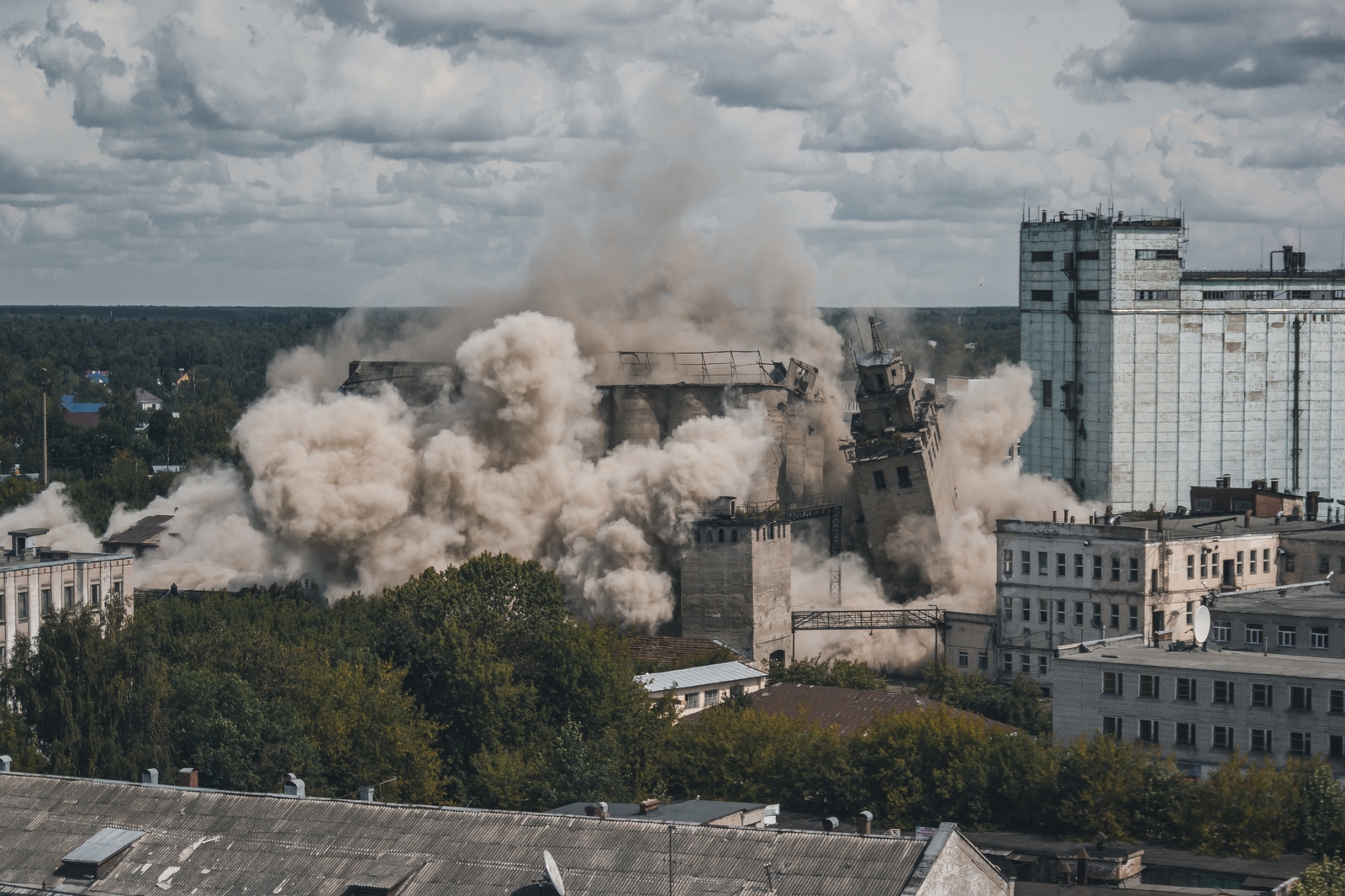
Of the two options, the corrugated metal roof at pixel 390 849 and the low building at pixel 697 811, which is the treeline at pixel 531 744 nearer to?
the low building at pixel 697 811

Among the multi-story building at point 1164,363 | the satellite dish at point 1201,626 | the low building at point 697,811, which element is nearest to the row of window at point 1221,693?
the satellite dish at point 1201,626

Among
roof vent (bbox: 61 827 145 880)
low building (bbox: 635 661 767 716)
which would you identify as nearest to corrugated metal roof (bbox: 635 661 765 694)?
low building (bbox: 635 661 767 716)

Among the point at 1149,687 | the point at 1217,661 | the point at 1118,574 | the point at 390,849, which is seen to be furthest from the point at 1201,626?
the point at 390,849

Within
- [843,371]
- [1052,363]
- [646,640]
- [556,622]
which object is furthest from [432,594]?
[1052,363]

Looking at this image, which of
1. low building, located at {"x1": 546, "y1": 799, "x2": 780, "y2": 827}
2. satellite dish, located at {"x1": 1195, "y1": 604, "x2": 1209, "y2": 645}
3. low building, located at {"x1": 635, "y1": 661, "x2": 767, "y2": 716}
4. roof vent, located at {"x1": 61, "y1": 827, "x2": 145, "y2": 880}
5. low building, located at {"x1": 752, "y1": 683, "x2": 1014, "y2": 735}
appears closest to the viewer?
roof vent, located at {"x1": 61, "y1": 827, "x2": 145, "y2": 880}

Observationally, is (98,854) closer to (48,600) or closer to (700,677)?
(48,600)

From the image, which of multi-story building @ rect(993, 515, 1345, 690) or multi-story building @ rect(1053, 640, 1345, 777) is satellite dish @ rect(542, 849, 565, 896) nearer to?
multi-story building @ rect(1053, 640, 1345, 777)
